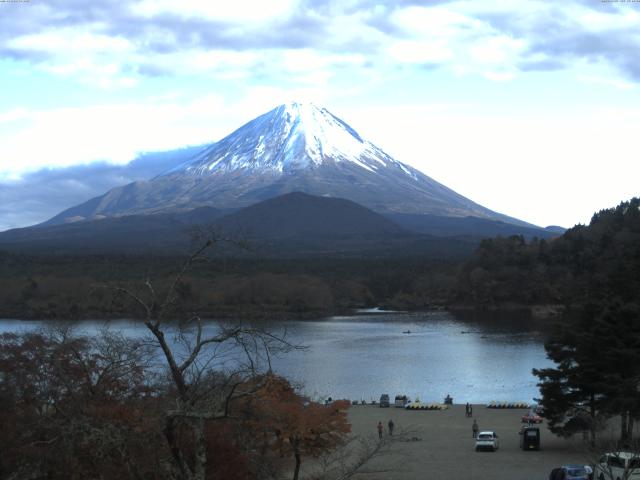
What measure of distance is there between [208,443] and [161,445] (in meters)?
2.45

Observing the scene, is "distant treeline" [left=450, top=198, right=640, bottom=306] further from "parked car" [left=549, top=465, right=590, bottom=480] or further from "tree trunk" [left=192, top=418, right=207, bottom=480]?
"tree trunk" [left=192, top=418, right=207, bottom=480]

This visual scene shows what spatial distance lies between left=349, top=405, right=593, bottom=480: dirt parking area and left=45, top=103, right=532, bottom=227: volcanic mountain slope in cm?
12716

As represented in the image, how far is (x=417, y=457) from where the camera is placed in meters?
16.8

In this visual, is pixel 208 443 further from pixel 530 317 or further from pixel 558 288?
pixel 558 288

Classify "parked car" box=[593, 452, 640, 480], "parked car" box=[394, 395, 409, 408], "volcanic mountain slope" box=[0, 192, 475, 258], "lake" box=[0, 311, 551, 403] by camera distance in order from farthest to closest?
"volcanic mountain slope" box=[0, 192, 475, 258], "lake" box=[0, 311, 551, 403], "parked car" box=[394, 395, 409, 408], "parked car" box=[593, 452, 640, 480]

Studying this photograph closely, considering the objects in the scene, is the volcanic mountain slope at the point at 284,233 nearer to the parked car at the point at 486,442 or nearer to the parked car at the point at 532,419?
the parked car at the point at 532,419

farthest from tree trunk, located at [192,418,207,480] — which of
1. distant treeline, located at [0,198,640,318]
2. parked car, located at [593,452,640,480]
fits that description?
distant treeline, located at [0,198,640,318]

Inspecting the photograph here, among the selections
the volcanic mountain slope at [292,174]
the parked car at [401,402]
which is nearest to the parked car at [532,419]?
the parked car at [401,402]

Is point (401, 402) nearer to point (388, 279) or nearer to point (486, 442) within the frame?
point (486, 442)

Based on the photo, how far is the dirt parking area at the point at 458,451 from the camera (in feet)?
48.8

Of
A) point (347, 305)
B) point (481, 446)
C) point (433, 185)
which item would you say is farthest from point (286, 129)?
point (481, 446)

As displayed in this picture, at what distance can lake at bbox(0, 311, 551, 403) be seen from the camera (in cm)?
2931

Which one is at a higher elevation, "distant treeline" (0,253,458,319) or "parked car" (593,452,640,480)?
"distant treeline" (0,253,458,319)

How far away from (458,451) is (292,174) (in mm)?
145476
